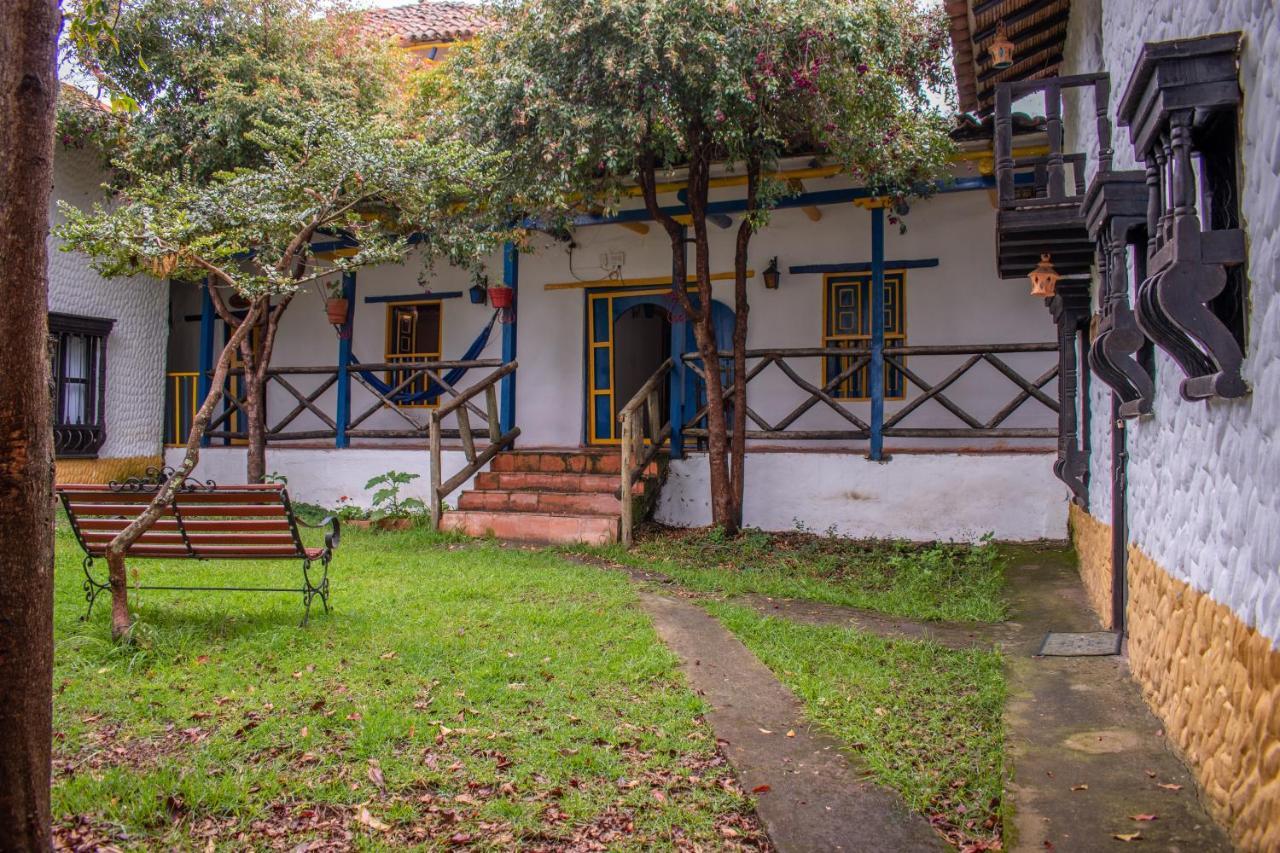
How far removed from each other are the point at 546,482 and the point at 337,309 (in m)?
3.94

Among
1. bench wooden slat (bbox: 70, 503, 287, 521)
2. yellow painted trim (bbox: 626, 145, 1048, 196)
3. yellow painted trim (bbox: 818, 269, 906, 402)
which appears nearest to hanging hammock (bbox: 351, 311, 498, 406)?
yellow painted trim (bbox: 626, 145, 1048, 196)

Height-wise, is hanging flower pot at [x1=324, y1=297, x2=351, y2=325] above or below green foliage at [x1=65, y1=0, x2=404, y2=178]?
below

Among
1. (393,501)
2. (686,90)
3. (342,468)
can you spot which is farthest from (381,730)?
(342,468)

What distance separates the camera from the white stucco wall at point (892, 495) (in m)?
8.62

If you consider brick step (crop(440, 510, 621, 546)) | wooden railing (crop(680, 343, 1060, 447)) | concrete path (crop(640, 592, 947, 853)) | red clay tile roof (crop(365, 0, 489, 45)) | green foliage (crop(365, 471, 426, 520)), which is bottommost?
concrete path (crop(640, 592, 947, 853))

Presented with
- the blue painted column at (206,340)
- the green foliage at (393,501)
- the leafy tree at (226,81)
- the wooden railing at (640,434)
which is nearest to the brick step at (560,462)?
the wooden railing at (640,434)

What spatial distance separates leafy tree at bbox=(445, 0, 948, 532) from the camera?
7.33 metres

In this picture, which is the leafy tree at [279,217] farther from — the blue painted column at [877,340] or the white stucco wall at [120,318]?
the blue painted column at [877,340]

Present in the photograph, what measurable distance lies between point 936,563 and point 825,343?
3.73 meters

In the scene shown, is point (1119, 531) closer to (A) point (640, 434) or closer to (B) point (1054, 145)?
(B) point (1054, 145)

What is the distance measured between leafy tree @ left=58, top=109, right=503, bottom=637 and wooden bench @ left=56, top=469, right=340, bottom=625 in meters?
0.35

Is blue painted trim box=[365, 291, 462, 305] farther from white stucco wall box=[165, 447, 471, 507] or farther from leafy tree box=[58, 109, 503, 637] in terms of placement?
white stucco wall box=[165, 447, 471, 507]

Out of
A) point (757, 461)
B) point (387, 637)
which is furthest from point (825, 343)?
point (387, 637)

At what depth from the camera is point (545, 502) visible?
30.4 feet
